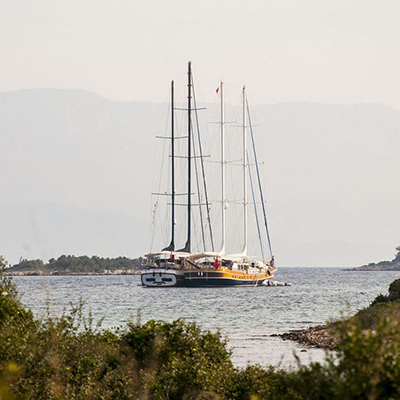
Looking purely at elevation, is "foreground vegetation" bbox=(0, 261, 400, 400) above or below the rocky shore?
above

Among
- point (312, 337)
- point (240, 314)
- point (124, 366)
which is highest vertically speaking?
point (124, 366)

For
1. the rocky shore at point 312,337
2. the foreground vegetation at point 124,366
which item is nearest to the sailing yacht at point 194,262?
the rocky shore at point 312,337

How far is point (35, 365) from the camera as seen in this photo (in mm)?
13992

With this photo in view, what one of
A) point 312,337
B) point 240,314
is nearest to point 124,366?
point 312,337

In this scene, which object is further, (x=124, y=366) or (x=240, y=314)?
(x=240, y=314)

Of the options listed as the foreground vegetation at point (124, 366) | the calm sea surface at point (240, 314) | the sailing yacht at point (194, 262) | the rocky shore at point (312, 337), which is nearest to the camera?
the foreground vegetation at point (124, 366)

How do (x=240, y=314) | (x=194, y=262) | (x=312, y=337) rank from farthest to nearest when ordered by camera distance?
(x=194, y=262)
(x=240, y=314)
(x=312, y=337)

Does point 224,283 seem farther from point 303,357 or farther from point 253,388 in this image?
point 253,388

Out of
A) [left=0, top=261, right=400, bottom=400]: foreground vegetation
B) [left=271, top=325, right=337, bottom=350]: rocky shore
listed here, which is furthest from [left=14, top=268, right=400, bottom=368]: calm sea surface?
[left=0, top=261, right=400, bottom=400]: foreground vegetation

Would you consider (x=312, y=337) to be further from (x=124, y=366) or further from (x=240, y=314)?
(x=124, y=366)

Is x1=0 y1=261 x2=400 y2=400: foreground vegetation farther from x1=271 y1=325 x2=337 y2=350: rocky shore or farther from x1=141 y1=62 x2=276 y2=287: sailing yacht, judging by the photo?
x1=141 y1=62 x2=276 y2=287: sailing yacht

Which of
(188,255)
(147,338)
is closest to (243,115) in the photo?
(188,255)

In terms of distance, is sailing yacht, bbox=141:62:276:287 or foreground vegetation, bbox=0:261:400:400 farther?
sailing yacht, bbox=141:62:276:287

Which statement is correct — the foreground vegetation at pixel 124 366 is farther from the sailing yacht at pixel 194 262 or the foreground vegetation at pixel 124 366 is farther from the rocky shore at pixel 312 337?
the sailing yacht at pixel 194 262
